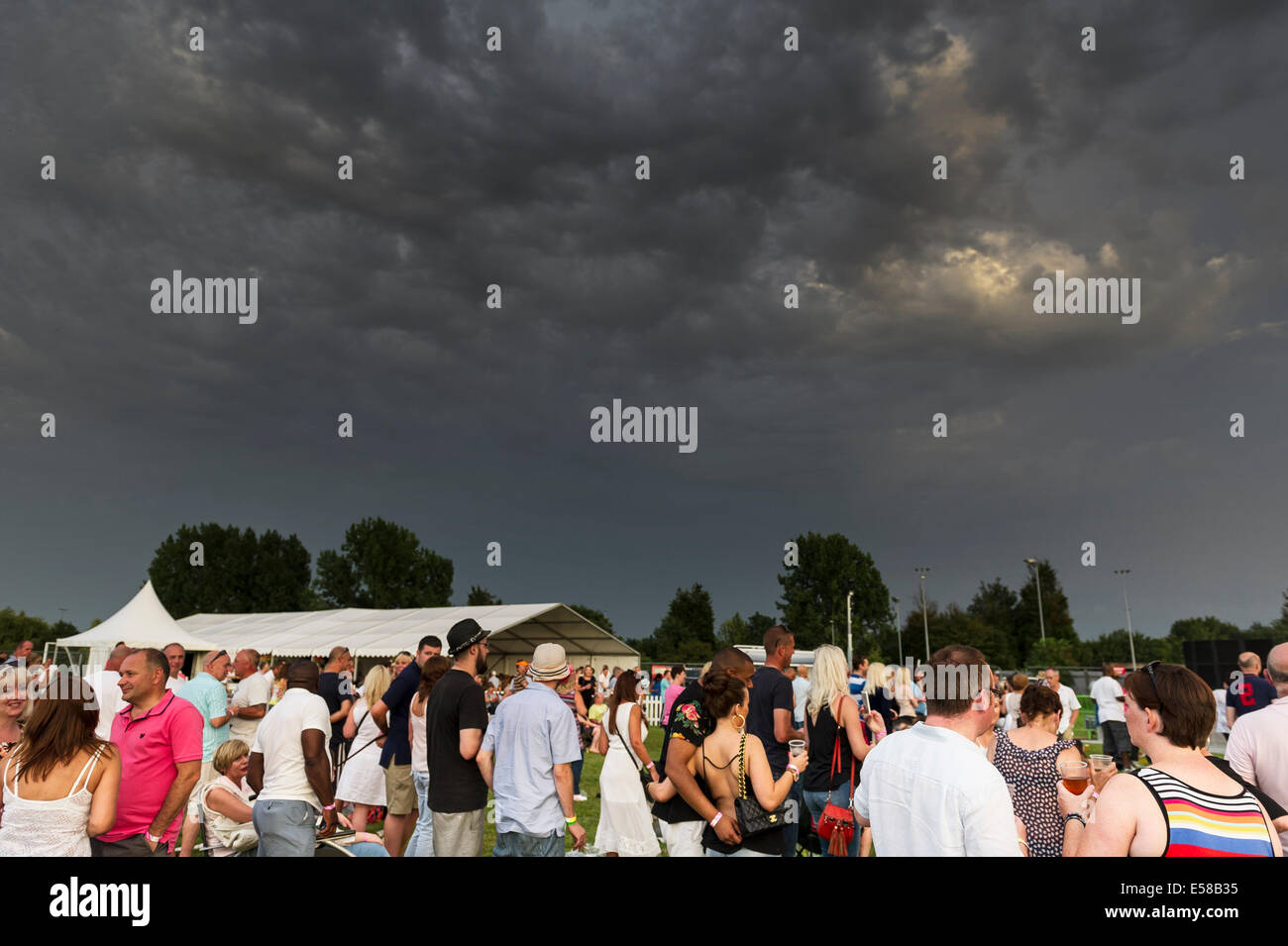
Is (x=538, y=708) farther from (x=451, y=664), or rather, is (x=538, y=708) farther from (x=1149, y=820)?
(x=1149, y=820)

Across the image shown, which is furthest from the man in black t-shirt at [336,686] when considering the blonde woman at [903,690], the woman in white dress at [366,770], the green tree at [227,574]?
the green tree at [227,574]

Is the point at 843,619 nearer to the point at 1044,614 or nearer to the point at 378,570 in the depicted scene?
the point at 1044,614

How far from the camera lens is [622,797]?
763 centimetres

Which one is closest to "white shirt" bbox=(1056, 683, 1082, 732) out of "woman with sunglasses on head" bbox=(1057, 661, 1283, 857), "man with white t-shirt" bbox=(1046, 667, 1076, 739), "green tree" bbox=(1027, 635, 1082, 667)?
"man with white t-shirt" bbox=(1046, 667, 1076, 739)

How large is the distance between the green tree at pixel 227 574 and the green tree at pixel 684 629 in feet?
128

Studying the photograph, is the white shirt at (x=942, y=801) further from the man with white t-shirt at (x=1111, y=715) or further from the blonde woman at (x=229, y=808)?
the man with white t-shirt at (x=1111, y=715)

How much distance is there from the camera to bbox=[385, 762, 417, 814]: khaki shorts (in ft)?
22.7

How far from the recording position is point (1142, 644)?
6806cm

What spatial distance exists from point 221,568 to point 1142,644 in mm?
91450

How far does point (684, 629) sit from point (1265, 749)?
82767mm

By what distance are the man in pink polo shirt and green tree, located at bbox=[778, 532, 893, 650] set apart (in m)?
81.3

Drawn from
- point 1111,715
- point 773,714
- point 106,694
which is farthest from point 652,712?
point 773,714

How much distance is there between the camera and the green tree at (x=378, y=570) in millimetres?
86500

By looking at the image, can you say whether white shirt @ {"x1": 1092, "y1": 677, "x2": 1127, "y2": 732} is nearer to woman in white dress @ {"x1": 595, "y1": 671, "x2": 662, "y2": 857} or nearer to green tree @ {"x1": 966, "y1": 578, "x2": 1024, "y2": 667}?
woman in white dress @ {"x1": 595, "y1": 671, "x2": 662, "y2": 857}
